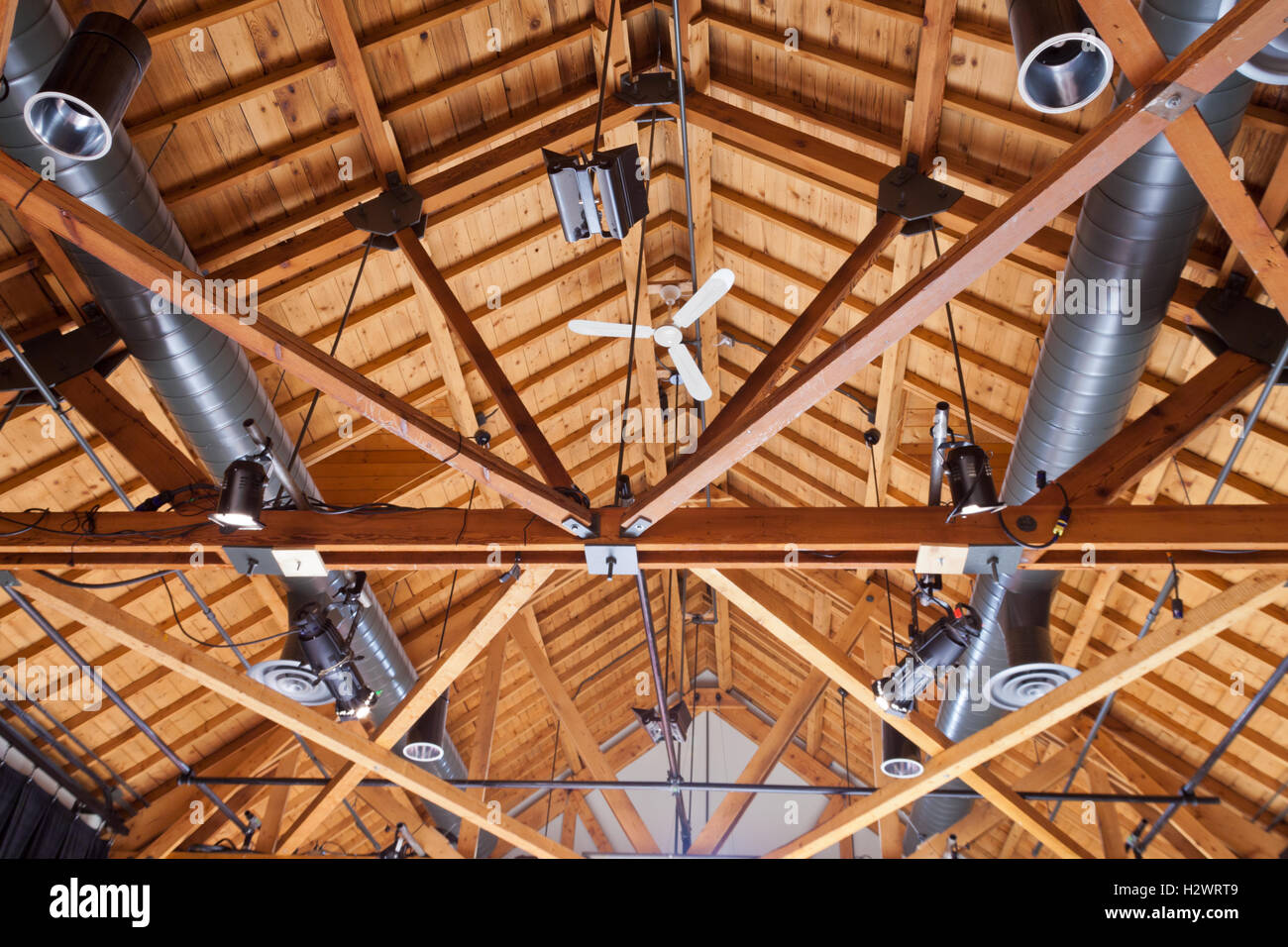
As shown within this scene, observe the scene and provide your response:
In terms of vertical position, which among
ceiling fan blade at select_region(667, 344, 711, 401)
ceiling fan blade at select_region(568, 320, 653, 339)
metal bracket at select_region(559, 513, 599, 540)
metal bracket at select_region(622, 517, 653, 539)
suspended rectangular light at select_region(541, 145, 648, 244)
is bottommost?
metal bracket at select_region(622, 517, 653, 539)

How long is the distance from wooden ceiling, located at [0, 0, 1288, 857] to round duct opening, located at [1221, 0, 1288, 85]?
159cm

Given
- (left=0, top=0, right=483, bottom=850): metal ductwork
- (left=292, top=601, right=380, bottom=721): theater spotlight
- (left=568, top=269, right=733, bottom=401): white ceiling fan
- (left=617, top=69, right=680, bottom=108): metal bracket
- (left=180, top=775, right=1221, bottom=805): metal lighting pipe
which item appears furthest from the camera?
(left=180, top=775, right=1221, bottom=805): metal lighting pipe

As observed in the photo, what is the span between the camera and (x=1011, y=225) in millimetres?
3006

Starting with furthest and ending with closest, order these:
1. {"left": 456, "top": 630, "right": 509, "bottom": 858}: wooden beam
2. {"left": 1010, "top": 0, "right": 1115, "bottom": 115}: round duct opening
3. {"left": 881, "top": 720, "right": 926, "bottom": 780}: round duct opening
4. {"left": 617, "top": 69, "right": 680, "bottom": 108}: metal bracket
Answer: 1. {"left": 456, "top": 630, "right": 509, "bottom": 858}: wooden beam
2. {"left": 881, "top": 720, "right": 926, "bottom": 780}: round duct opening
3. {"left": 617, "top": 69, "right": 680, "bottom": 108}: metal bracket
4. {"left": 1010, "top": 0, "right": 1115, "bottom": 115}: round duct opening

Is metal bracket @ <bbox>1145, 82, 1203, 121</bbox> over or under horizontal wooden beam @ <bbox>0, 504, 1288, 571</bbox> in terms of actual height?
under

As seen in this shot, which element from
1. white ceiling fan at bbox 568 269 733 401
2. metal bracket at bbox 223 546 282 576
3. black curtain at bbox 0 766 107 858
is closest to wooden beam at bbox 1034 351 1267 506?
white ceiling fan at bbox 568 269 733 401

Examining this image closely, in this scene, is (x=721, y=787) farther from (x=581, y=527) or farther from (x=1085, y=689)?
(x=581, y=527)

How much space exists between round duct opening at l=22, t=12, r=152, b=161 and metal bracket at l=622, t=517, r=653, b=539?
2714mm

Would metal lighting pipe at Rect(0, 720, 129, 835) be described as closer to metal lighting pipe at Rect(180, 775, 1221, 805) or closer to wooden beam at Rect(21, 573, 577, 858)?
metal lighting pipe at Rect(180, 775, 1221, 805)

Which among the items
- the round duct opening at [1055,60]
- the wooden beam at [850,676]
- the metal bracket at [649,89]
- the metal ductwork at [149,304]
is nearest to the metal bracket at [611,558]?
the wooden beam at [850,676]

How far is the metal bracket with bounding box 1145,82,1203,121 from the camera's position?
2662 millimetres

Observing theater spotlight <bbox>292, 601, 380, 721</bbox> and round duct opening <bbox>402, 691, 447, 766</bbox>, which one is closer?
theater spotlight <bbox>292, 601, 380, 721</bbox>
